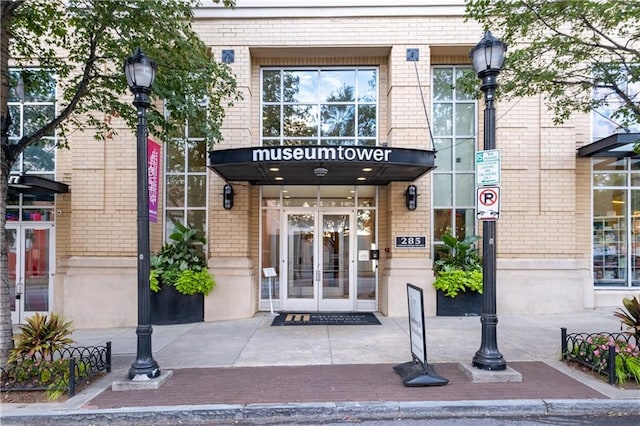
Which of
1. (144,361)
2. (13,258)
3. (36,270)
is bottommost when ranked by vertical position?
(144,361)

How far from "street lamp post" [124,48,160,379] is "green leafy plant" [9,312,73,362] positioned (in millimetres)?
1163

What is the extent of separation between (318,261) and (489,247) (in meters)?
5.77

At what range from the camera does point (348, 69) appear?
1130cm

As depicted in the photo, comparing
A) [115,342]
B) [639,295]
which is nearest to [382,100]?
[639,295]

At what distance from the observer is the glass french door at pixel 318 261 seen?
11.1 m

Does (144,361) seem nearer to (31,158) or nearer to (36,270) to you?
(36,270)

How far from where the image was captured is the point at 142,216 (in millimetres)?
5977

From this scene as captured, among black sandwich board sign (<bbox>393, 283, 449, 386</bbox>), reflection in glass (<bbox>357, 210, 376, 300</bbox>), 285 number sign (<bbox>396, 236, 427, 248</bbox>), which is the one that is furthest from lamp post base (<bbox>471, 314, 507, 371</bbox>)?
reflection in glass (<bbox>357, 210, 376, 300</bbox>)

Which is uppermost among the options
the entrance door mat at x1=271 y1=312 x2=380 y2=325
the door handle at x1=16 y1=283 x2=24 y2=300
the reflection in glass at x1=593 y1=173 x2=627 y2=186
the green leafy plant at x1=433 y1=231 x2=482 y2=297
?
the reflection in glass at x1=593 y1=173 x2=627 y2=186

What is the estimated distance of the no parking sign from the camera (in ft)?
19.4

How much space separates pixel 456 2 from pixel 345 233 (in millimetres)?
6444

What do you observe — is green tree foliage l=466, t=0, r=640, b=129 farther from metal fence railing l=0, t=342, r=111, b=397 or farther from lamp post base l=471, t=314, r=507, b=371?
metal fence railing l=0, t=342, r=111, b=397

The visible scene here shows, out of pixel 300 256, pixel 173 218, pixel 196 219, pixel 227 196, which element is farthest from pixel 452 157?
pixel 173 218

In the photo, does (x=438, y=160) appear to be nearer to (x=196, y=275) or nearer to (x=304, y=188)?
Result: (x=304, y=188)
